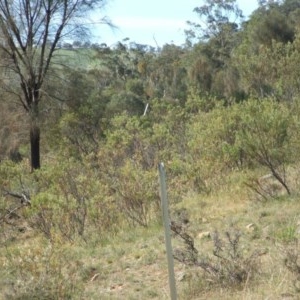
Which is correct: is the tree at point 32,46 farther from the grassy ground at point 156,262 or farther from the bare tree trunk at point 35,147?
the grassy ground at point 156,262

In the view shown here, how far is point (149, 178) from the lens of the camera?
300 inches

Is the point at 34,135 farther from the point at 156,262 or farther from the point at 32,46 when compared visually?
the point at 156,262

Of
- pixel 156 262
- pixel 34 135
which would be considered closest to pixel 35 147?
pixel 34 135

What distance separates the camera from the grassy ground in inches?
160

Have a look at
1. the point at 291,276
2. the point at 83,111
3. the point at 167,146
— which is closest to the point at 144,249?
the point at 291,276

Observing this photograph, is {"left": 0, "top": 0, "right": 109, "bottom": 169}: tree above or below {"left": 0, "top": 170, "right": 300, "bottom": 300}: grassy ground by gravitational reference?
above

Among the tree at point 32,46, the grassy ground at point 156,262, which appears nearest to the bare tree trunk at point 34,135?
the tree at point 32,46

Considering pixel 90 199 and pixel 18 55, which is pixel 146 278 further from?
pixel 18 55

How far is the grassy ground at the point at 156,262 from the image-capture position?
4055 millimetres

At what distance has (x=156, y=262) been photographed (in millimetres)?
5289

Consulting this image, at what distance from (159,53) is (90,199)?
42835 millimetres

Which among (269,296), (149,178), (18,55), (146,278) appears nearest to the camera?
(269,296)

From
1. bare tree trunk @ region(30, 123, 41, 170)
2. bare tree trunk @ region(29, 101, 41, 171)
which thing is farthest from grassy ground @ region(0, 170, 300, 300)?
bare tree trunk @ region(30, 123, 41, 170)

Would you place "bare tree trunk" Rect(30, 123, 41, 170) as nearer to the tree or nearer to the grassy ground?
the tree
